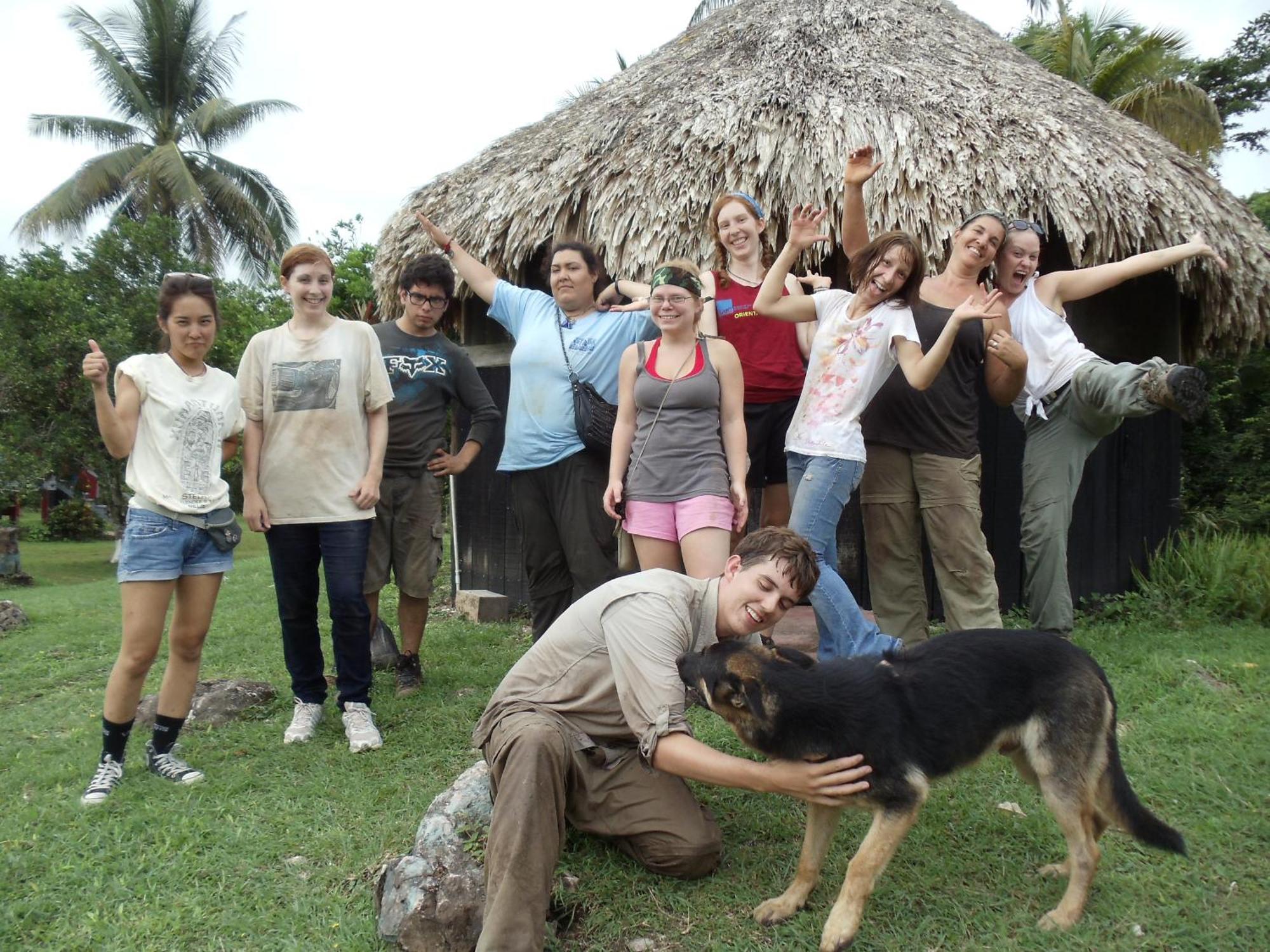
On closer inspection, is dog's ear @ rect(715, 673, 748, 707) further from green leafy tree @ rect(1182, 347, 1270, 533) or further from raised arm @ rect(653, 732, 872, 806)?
green leafy tree @ rect(1182, 347, 1270, 533)

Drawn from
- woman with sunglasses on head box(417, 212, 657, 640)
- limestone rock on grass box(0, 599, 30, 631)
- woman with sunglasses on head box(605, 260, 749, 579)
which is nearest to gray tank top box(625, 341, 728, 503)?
woman with sunglasses on head box(605, 260, 749, 579)

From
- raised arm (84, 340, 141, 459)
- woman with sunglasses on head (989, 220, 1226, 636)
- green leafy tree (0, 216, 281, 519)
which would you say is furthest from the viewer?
green leafy tree (0, 216, 281, 519)

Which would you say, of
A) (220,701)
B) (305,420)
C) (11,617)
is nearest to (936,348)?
(305,420)

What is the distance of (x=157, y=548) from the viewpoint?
347cm

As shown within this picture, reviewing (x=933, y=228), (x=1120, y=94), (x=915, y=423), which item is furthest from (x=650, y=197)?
(x=1120, y=94)

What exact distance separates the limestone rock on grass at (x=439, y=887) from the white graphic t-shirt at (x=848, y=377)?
1.89 m

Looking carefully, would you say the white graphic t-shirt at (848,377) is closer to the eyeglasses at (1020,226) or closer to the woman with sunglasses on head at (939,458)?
the woman with sunglasses on head at (939,458)

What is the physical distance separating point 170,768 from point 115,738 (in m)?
0.25

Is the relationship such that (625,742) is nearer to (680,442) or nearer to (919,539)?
(680,442)

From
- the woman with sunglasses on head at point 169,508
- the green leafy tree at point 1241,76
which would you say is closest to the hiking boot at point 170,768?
the woman with sunglasses on head at point 169,508

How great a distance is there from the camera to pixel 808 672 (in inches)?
95.7

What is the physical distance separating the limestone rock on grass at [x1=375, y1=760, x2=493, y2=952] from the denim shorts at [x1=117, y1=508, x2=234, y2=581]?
4.73 feet

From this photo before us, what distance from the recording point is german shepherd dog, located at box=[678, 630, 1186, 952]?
239 cm

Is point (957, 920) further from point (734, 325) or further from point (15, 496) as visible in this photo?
point (15, 496)
